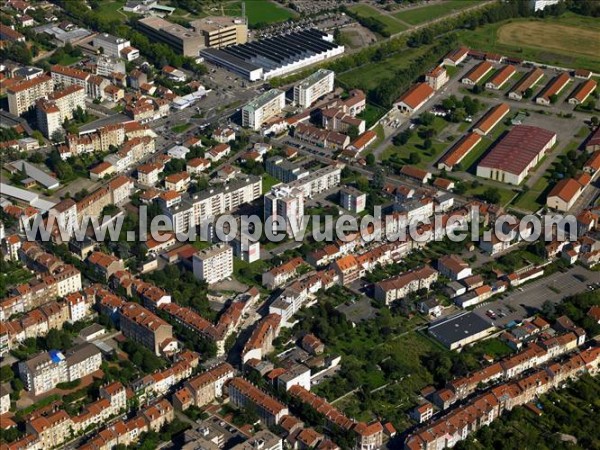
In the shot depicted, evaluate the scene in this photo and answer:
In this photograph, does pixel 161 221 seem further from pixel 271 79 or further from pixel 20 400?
pixel 271 79

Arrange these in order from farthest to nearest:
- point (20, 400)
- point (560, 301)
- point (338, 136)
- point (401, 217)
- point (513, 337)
Result: point (338, 136), point (401, 217), point (560, 301), point (513, 337), point (20, 400)

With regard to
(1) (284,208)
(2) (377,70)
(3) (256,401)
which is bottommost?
(2) (377,70)

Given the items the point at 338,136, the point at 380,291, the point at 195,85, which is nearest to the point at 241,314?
the point at 380,291

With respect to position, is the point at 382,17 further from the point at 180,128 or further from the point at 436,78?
the point at 180,128


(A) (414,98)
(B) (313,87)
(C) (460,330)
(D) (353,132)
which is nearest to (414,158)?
(D) (353,132)

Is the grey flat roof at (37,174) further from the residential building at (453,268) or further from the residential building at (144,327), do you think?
the residential building at (453,268)

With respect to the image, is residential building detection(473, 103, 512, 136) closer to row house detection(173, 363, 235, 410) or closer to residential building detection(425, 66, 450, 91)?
residential building detection(425, 66, 450, 91)

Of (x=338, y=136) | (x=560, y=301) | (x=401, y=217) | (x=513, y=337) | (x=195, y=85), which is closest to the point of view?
(x=513, y=337)
